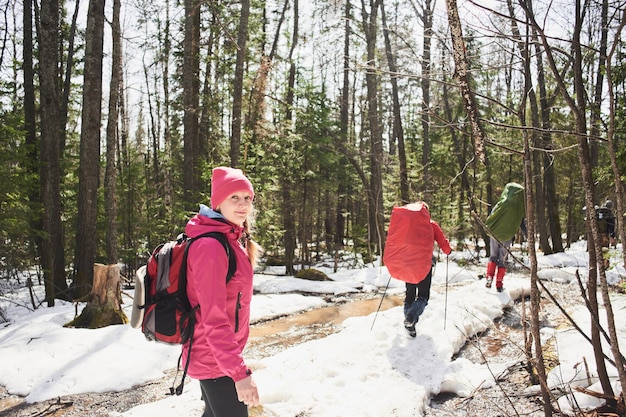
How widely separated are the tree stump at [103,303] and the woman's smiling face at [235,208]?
5.66m

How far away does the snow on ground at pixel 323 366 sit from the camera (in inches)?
155

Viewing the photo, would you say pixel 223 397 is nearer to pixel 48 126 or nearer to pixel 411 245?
pixel 411 245

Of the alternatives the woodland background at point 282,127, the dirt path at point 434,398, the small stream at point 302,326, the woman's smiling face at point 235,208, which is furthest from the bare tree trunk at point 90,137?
the woman's smiling face at point 235,208

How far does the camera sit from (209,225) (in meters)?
2.26

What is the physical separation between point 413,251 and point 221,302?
4211mm

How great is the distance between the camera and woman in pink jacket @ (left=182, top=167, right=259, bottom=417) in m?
2.03

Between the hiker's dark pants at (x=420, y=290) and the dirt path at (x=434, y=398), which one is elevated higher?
the hiker's dark pants at (x=420, y=290)

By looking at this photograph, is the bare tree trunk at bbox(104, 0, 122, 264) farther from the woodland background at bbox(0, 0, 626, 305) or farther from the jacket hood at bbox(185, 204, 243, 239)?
the jacket hood at bbox(185, 204, 243, 239)

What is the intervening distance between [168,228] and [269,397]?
28.3 feet

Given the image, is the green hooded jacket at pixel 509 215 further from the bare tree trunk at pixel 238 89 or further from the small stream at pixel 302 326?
the bare tree trunk at pixel 238 89

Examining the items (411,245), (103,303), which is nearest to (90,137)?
(103,303)

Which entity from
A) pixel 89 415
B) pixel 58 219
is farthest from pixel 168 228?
pixel 89 415

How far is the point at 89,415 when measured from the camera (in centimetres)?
414

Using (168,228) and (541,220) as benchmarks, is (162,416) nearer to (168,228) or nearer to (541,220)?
(168,228)
